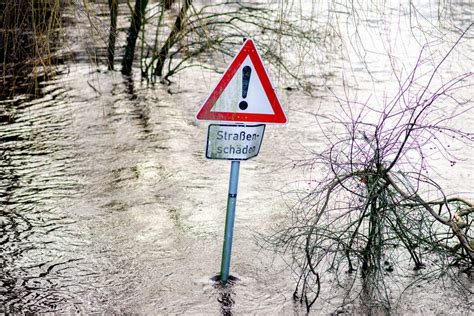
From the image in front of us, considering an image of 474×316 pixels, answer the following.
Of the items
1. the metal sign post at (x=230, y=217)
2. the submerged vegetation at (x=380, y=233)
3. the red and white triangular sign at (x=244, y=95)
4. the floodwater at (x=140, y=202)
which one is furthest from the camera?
the floodwater at (x=140, y=202)

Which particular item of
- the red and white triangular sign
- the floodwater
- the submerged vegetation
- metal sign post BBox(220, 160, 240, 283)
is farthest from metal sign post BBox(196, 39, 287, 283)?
the floodwater

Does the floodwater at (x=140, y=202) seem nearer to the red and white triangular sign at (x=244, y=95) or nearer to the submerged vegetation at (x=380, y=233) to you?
the submerged vegetation at (x=380, y=233)

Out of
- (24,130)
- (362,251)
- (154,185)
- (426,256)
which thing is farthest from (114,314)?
(24,130)

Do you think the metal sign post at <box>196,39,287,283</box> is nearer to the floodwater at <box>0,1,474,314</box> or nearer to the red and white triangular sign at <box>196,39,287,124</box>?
the red and white triangular sign at <box>196,39,287,124</box>

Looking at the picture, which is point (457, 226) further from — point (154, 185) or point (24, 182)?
point (24, 182)

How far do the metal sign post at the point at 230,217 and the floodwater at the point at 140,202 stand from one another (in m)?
0.19

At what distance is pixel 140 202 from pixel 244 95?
127 inches

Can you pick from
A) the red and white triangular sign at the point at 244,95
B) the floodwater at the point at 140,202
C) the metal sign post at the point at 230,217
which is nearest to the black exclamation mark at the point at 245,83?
the red and white triangular sign at the point at 244,95

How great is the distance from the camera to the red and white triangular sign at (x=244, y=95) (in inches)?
275

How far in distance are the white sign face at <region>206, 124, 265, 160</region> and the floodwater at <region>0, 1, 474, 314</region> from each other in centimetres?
124

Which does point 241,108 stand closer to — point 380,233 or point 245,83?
point 245,83

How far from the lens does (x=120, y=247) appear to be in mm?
8539

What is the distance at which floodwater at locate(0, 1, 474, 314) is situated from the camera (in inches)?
294

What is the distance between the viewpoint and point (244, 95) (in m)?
7.07
